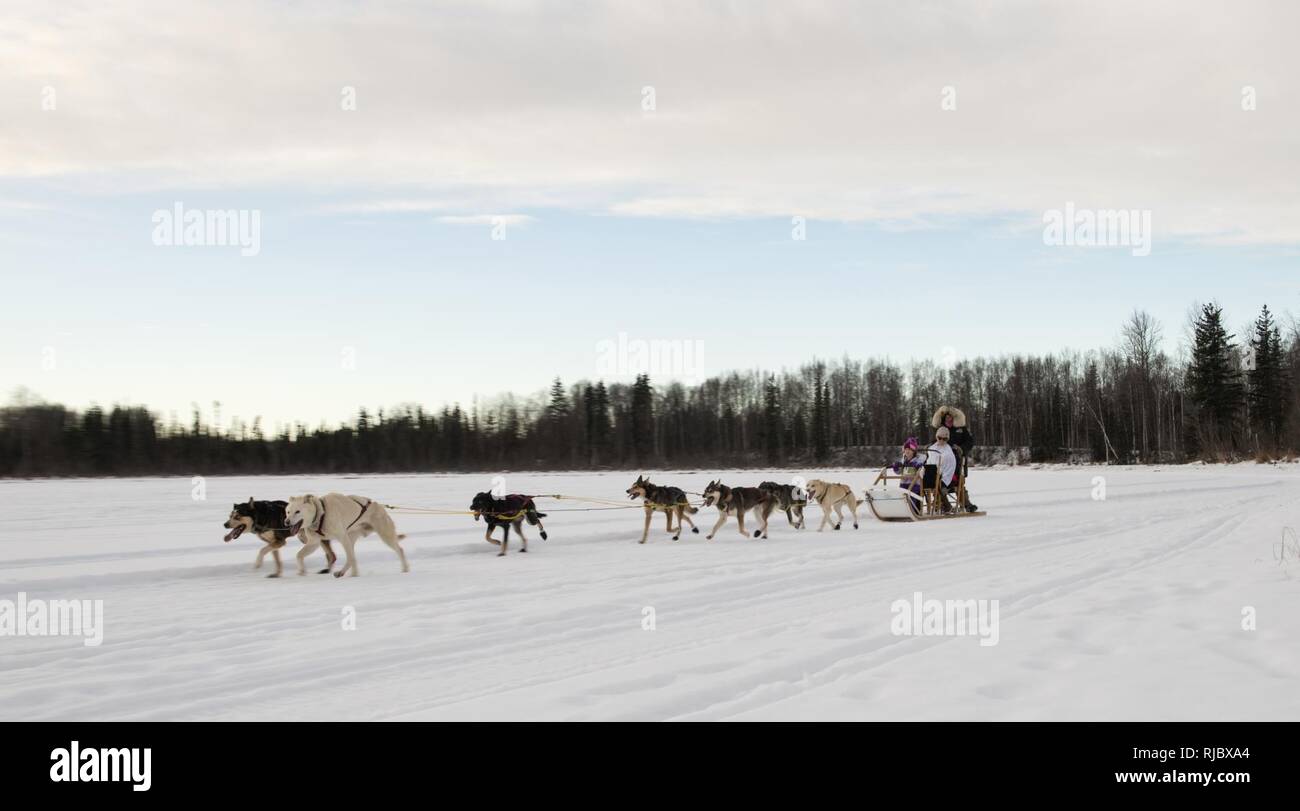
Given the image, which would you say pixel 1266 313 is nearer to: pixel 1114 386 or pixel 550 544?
pixel 1114 386

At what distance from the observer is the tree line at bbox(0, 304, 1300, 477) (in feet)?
217

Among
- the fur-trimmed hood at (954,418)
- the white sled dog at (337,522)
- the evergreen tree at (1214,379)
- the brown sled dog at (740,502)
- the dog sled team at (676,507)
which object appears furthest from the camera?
the evergreen tree at (1214,379)

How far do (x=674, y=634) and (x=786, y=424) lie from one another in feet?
299

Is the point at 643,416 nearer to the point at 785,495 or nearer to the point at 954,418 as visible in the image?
the point at 954,418

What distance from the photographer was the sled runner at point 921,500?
17205 millimetres

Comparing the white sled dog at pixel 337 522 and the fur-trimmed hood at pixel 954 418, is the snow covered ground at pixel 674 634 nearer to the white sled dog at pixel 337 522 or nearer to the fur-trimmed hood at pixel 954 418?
the white sled dog at pixel 337 522

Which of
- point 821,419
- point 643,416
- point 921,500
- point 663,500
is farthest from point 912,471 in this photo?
point 643,416

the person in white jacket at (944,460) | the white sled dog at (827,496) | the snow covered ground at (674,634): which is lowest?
the snow covered ground at (674,634)

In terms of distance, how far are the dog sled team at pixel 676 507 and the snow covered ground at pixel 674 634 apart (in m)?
0.48

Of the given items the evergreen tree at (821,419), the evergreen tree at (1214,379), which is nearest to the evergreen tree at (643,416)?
the evergreen tree at (821,419)

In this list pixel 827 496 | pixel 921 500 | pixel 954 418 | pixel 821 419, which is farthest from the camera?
pixel 821 419

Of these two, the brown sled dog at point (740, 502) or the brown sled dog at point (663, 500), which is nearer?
the brown sled dog at point (663, 500)

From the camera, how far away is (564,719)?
14.6 feet

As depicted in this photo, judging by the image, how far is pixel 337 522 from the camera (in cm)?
1040
